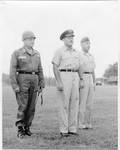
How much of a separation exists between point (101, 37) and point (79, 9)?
0.55 meters

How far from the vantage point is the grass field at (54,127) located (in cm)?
966

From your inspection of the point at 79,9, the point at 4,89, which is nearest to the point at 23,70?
the point at 4,89

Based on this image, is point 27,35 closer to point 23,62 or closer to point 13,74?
point 23,62

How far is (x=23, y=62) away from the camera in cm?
991

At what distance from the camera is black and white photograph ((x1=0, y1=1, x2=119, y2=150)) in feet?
32.3

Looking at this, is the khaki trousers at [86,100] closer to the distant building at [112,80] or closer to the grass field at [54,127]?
the grass field at [54,127]

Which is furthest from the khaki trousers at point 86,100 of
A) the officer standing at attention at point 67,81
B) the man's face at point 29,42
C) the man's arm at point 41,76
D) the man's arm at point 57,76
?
the man's face at point 29,42

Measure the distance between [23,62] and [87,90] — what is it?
1.10 metres

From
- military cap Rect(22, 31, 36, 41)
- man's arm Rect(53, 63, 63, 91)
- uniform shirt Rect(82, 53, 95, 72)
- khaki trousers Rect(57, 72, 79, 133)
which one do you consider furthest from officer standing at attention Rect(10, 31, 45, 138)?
uniform shirt Rect(82, 53, 95, 72)

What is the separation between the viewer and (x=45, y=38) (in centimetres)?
1002

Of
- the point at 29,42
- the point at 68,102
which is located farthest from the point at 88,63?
the point at 29,42

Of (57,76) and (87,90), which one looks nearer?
(57,76)

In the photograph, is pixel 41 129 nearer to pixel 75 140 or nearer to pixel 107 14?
pixel 75 140

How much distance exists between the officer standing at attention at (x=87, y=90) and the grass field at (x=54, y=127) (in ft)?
0.30
